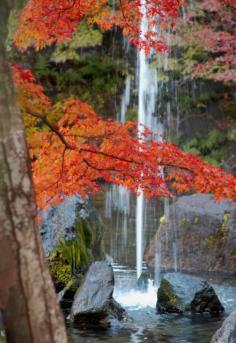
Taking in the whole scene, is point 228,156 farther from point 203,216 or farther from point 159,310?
point 159,310

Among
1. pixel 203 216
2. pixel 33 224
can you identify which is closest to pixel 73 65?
pixel 203 216

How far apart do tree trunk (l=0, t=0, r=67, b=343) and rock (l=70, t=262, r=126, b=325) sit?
4.46m

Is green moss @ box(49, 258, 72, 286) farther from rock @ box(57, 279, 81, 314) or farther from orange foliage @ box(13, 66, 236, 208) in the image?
orange foliage @ box(13, 66, 236, 208)

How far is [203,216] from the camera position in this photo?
11.8 meters

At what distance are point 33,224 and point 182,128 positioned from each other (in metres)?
19.1

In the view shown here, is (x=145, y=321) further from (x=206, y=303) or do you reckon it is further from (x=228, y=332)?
(x=228, y=332)

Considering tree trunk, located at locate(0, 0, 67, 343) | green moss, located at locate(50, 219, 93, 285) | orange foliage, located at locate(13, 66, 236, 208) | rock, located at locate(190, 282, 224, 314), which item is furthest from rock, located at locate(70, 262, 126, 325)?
tree trunk, located at locate(0, 0, 67, 343)

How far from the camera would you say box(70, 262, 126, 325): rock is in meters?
8.08

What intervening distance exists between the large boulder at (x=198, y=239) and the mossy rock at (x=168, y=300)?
2654 millimetres

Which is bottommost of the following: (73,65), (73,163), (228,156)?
(73,163)

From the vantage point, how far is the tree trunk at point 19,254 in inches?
140

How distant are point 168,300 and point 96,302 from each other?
119cm

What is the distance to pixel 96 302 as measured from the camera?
26.8 ft

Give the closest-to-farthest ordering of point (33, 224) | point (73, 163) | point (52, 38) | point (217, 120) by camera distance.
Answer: point (33, 224), point (73, 163), point (52, 38), point (217, 120)
